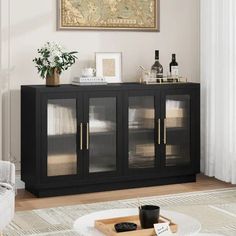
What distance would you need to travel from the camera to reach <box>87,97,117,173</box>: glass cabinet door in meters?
5.64

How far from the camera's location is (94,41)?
237 inches

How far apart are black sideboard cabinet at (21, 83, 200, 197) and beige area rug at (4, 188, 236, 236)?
0.44m

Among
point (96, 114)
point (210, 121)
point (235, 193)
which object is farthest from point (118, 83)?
point (235, 193)

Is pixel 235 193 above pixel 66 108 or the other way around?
the other way around

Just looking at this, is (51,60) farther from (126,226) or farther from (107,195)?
(126,226)

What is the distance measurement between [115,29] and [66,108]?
1018 mm

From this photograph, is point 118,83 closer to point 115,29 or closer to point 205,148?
point 115,29

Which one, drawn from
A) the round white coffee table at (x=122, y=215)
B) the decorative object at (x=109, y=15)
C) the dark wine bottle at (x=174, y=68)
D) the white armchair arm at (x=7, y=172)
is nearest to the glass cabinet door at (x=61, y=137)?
Answer: the decorative object at (x=109, y=15)

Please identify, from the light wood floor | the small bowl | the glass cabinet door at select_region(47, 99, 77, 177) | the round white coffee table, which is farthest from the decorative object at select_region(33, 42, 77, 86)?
the small bowl

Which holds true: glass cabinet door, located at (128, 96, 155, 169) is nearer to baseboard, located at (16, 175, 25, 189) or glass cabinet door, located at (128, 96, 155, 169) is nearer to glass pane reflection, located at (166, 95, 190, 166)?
glass pane reflection, located at (166, 95, 190, 166)

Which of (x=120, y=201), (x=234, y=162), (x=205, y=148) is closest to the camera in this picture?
(x=120, y=201)

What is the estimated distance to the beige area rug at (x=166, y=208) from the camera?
177 inches

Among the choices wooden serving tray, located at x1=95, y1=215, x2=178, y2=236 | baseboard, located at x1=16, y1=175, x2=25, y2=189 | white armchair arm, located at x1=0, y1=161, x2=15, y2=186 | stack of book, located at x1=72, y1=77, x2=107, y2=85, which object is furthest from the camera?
baseboard, located at x1=16, y1=175, x2=25, y2=189

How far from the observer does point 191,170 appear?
6.09 metres
